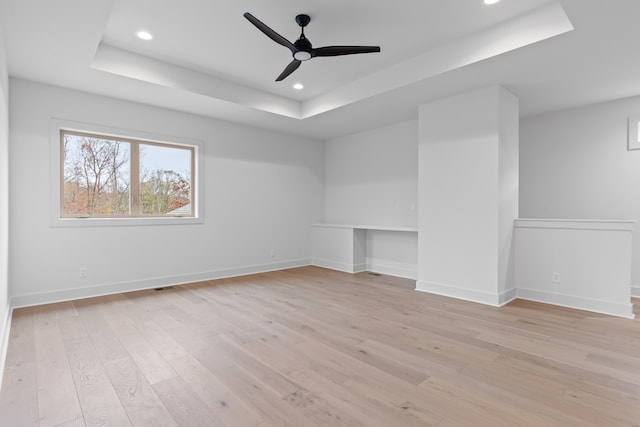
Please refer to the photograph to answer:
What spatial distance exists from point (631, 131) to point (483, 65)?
2505 mm

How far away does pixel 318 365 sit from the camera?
232 cm

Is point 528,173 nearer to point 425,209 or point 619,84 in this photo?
point 619,84

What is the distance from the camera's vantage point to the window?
13.6 feet

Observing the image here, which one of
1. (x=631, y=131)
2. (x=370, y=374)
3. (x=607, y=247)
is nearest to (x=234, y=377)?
(x=370, y=374)

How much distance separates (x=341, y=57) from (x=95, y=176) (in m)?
3.50

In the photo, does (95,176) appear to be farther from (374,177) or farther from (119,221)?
(374,177)

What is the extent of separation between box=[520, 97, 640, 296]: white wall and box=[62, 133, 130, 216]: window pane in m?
5.83

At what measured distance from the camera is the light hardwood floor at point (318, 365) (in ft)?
5.82

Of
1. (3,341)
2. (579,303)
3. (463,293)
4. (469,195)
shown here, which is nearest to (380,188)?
(469,195)

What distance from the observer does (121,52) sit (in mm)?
3518

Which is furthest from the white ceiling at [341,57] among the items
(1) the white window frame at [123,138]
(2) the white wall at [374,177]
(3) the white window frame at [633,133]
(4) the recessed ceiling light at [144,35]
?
(2) the white wall at [374,177]

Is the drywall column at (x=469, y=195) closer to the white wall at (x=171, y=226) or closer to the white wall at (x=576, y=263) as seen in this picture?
the white wall at (x=576, y=263)

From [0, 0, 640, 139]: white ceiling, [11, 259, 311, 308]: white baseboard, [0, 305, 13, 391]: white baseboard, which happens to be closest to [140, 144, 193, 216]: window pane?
[0, 0, 640, 139]: white ceiling

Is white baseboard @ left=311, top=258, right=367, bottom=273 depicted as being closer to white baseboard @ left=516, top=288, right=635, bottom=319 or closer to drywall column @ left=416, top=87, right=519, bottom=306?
drywall column @ left=416, top=87, right=519, bottom=306
